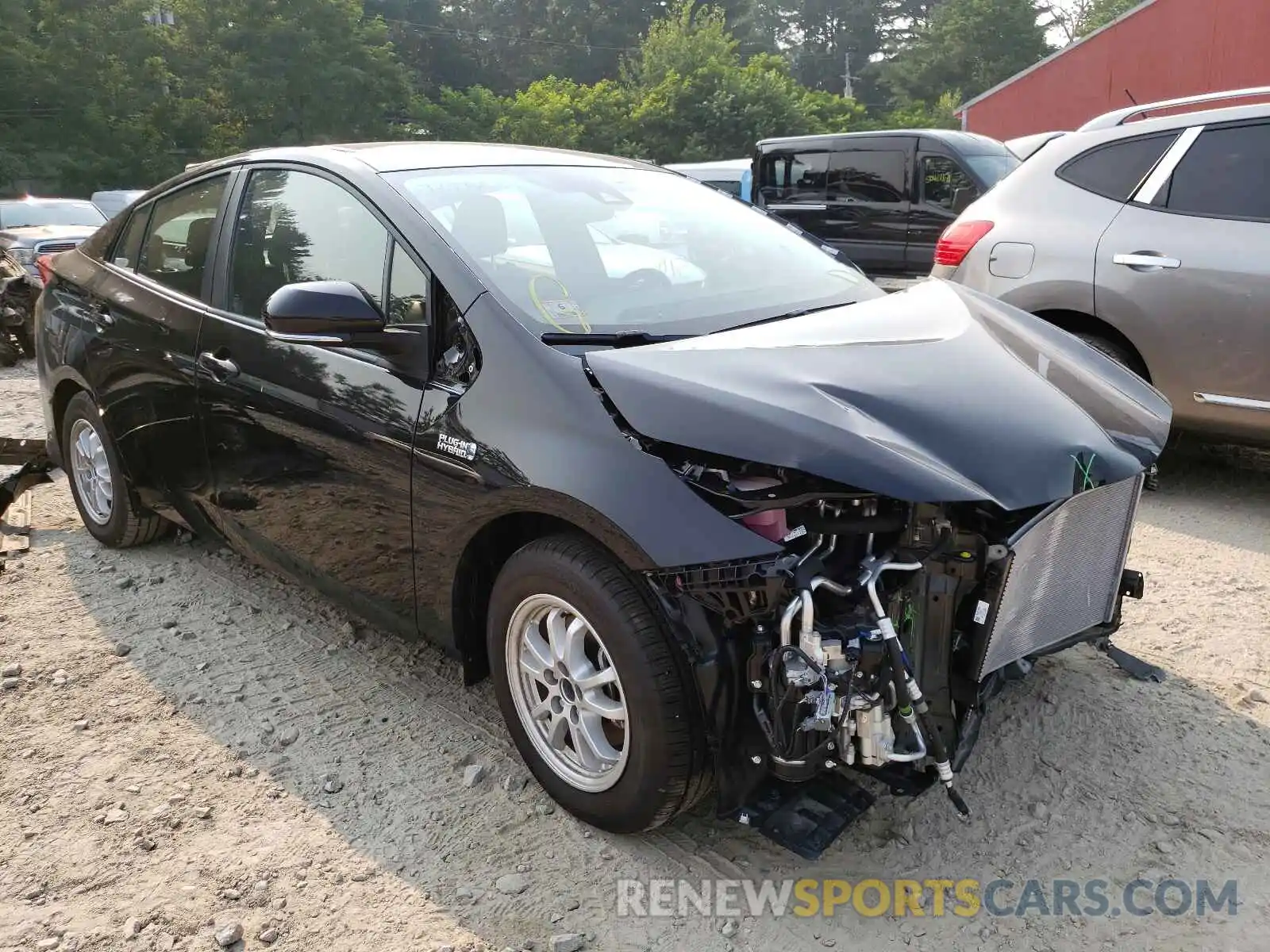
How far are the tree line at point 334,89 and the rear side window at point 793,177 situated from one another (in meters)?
17.3

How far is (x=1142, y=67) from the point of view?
2384 centimetres

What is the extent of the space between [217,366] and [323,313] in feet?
3.05

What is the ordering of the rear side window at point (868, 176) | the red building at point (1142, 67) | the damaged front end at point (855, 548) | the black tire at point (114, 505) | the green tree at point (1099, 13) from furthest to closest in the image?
the green tree at point (1099, 13)
the red building at point (1142, 67)
the rear side window at point (868, 176)
the black tire at point (114, 505)
the damaged front end at point (855, 548)

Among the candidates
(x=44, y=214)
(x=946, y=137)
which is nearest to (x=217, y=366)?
(x=946, y=137)

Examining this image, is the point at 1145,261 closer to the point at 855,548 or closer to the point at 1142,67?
the point at 855,548

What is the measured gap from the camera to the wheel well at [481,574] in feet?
8.68

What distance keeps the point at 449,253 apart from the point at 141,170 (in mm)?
35676

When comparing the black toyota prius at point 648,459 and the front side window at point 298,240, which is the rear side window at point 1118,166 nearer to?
the black toyota prius at point 648,459

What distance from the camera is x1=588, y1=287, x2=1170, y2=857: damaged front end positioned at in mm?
2123

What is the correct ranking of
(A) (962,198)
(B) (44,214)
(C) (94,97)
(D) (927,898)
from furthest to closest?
(C) (94,97) → (B) (44,214) → (A) (962,198) → (D) (927,898)

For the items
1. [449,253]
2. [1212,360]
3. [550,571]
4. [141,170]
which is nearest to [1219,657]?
[1212,360]

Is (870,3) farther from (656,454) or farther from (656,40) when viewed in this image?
(656,454)

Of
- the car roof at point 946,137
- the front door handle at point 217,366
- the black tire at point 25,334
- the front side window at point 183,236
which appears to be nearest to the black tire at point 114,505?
the front side window at point 183,236

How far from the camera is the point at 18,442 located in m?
5.21
